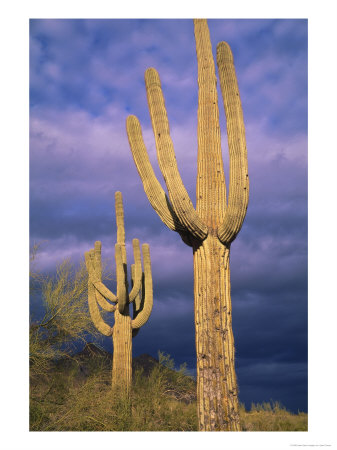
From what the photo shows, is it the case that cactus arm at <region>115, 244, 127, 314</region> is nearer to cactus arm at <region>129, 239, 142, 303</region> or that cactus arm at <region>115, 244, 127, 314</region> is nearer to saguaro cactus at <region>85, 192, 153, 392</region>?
saguaro cactus at <region>85, 192, 153, 392</region>

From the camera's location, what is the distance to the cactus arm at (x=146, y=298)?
33.0 feet

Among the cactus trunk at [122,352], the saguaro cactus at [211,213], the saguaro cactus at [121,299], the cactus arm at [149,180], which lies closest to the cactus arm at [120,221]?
the saguaro cactus at [121,299]

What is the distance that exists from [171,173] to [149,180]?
73 centimetres

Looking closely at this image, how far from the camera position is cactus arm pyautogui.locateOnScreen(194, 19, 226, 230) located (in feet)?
19.1

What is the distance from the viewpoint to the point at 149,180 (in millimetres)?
6211

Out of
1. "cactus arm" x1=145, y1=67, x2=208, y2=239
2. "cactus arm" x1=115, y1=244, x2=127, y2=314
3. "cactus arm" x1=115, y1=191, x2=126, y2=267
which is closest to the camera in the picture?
"cactus arm" x1=145, y1=67, x2=208, y2=239

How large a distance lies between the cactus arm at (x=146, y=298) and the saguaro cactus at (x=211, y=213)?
4.22m

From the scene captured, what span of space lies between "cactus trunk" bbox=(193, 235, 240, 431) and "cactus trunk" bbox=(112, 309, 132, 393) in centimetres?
398

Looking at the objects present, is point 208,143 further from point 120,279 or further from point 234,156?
point 120,279

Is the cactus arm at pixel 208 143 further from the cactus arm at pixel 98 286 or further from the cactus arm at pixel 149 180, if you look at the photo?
the cactus arm at pixel 98 286

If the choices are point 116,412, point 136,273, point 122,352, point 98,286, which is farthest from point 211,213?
point 98,286

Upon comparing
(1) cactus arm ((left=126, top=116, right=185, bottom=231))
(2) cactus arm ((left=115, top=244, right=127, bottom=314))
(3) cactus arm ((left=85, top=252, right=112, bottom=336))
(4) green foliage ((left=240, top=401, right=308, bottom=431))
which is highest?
(1) cactus arm ((left=126, top=116, right=185, bottom=231))

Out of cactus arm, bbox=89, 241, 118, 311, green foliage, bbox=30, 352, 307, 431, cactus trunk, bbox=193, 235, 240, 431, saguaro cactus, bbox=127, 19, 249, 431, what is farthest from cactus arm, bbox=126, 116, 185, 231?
cactus arm, bbox=89, 241, 118, 311

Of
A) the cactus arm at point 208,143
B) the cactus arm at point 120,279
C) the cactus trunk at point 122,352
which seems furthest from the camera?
the cactus arm at point 120,279
